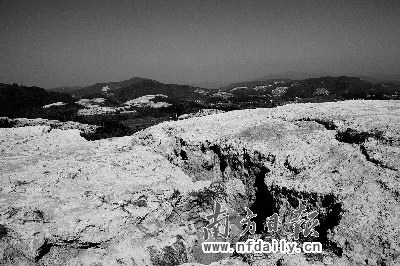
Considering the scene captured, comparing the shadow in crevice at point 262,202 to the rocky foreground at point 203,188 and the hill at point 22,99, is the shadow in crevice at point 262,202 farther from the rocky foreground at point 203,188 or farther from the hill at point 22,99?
the hill at point 22,99

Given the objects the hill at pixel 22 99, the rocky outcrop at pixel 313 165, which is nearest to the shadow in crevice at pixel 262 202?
the rocky outcrop at pixel 313 165

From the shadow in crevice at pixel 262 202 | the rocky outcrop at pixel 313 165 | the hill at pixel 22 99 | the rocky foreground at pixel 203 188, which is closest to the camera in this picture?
the rocky outcrop at pixel 313 165

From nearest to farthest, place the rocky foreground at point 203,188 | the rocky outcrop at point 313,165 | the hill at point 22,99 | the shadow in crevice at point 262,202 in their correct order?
the rocky outcrop at point 313,165
the rocky foreground at point 203,188
the shadow in crevice at point 262,202
the hill at point 22,99

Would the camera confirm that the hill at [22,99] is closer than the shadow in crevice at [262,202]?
No

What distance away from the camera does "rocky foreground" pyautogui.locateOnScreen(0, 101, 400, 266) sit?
367 inches

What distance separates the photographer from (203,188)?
13.8 metres

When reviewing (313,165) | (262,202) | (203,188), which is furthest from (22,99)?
(313,165)

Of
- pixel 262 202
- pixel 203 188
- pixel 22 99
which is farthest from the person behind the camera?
pixel 22 99

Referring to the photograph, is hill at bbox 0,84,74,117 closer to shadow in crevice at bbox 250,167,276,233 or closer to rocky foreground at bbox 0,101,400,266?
rocky foreground at bbox 0,101,400,266

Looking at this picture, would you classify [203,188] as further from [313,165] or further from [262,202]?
[313,165]

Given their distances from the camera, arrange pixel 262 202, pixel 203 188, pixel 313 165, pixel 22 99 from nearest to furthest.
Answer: pixel 313 165
pixel 262 202
pixel 203 188
pixel 22 99

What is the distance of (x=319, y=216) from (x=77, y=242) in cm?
888

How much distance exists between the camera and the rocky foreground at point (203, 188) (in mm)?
9320

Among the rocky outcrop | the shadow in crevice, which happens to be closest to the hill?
the rocky outcrop
